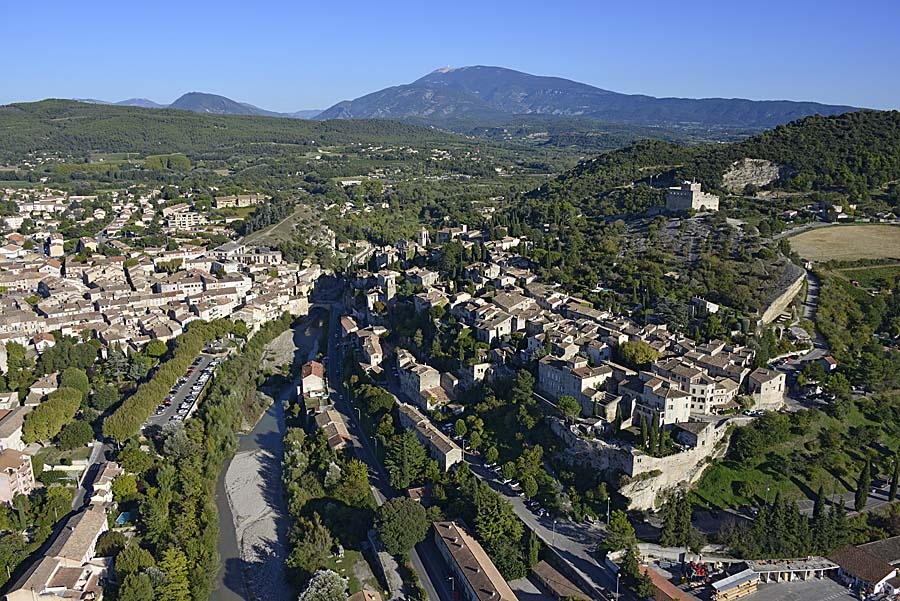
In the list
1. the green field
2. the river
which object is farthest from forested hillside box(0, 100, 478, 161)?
the green field

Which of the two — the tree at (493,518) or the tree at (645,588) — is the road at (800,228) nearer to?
the tree at (493,518)

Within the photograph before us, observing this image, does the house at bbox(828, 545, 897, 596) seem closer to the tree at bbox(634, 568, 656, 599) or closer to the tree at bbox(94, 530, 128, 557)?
the tree at bbox(634, 568, 656, 599)

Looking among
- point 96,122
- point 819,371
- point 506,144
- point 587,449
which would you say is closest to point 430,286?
point 587,449

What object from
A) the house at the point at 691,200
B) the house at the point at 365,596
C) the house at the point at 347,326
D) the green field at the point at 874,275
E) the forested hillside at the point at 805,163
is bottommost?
the house at the point at 365,596

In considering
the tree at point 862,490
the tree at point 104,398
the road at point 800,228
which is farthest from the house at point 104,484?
the road at point 800,228

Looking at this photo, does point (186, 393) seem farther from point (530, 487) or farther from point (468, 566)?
point (468, 566)

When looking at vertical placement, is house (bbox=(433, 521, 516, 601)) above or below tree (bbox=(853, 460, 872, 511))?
below
